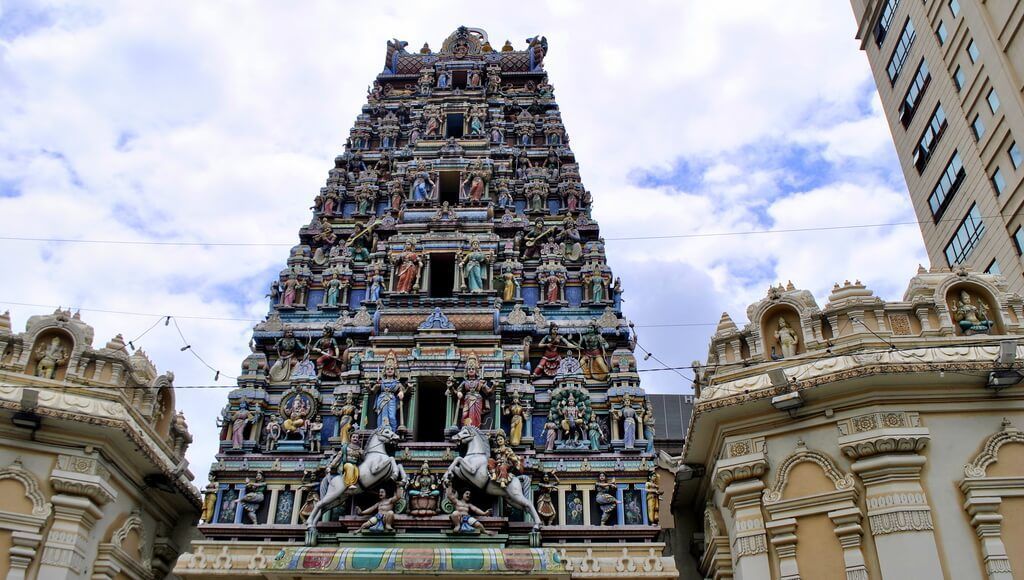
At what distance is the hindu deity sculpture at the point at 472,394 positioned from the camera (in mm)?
24453

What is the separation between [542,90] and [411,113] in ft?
19.4

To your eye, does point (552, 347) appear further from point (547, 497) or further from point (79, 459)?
point (79, 459)

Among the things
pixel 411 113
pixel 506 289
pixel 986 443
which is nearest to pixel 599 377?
pixel 506 289

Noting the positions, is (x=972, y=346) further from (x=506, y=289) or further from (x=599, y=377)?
(x=506, y=289)

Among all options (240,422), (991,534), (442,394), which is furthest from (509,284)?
(991,534)

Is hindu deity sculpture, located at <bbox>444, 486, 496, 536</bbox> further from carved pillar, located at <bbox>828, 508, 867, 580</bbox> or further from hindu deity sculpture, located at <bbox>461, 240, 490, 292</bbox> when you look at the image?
carved pillar, located at <bbox>828, 508, 867, 580</bbox>

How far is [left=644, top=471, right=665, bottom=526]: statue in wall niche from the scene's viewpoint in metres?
22.7

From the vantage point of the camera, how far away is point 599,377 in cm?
2612

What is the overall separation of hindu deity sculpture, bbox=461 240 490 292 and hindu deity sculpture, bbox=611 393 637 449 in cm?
610

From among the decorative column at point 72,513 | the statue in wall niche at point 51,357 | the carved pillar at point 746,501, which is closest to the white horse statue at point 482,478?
the carved pillar at point 746,501

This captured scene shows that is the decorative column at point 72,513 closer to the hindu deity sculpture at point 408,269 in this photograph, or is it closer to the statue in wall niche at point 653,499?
the hindu deity sculpture at point 408,269

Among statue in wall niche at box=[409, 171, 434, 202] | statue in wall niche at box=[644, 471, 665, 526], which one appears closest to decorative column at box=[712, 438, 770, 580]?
statue in wall niche at box=[644, 471, 665, 526]

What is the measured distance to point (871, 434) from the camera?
1811 centimetres

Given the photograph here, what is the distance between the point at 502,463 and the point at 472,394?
2677 millimetres
